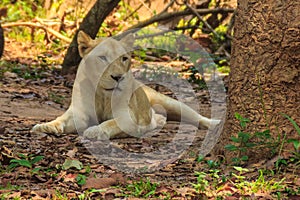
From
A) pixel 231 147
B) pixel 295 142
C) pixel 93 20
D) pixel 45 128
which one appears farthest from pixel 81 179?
pixel 93 20

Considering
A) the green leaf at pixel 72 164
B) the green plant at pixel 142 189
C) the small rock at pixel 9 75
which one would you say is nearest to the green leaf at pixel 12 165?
the green leaf at pixel 72 164

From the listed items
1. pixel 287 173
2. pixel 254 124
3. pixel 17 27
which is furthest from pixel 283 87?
pixel 17 27

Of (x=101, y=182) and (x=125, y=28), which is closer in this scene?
Result: (x=101, y=182)

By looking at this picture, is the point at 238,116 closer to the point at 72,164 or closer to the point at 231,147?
the point at 231,147

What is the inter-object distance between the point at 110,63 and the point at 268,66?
66.7 inches

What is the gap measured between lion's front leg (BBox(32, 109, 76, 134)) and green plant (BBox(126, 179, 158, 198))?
1745mm

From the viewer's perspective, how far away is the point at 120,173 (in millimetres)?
4047

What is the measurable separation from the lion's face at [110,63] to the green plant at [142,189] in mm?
1678

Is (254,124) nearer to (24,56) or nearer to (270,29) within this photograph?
(270,29)

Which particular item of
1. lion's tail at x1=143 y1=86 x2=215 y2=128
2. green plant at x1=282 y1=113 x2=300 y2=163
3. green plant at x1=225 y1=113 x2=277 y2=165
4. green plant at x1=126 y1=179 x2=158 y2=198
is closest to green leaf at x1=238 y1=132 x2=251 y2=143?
green plant at x1=225 y1=113 x2=277 y2=165

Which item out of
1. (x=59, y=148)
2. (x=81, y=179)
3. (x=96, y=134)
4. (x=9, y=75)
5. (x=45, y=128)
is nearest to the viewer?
(x=81, y=179)

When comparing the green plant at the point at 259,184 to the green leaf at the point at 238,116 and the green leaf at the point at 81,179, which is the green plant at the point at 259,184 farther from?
the green leaf at the point at 81,179

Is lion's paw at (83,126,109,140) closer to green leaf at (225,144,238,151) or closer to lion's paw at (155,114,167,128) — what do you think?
lion's paw at (155,114,167,128)

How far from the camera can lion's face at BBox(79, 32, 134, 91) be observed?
5223 millimetres
